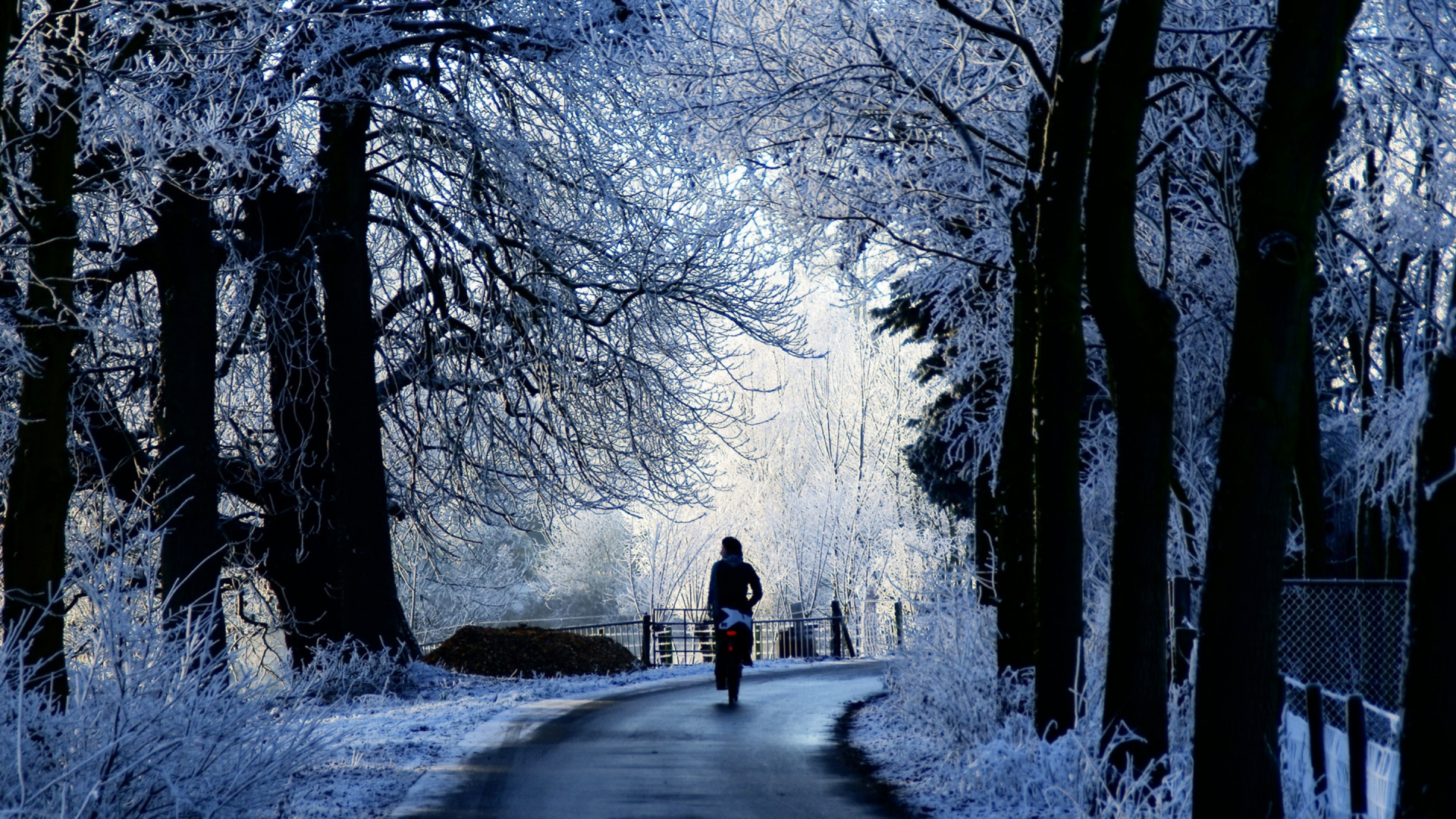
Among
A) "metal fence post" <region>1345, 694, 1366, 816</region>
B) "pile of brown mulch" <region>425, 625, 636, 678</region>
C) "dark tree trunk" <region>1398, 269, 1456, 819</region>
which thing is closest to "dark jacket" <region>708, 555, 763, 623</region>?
"pile of brown mulch" <region>425, 625, 636, 678</region>

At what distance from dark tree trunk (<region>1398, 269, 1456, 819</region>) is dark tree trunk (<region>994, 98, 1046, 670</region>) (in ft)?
16.9

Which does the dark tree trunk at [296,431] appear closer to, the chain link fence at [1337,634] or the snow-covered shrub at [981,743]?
the snow-covered shrub at [981,743]

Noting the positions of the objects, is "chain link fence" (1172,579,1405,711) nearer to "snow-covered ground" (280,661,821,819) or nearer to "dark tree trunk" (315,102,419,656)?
"snow-covered ground" (280,661,821,819)

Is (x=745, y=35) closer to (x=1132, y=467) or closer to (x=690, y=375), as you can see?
(x=690, y=375)

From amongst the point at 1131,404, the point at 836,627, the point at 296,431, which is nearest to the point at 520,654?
the point at 296,431

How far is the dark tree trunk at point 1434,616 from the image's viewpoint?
3.89m

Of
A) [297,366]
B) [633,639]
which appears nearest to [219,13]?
[297,366]

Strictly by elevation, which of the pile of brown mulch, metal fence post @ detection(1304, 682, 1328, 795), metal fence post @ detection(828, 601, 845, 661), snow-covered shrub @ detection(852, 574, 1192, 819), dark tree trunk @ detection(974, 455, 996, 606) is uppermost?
dark tree trunk @ detection(974, 455, 996, 606)

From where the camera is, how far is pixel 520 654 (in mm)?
17703

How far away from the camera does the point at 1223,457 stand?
5281 mm

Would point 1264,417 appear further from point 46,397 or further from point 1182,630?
point 46,397

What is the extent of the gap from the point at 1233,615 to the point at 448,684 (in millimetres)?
10421

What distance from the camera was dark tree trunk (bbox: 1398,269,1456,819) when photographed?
12.8 ft

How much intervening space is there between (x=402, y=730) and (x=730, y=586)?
3.80 metres
